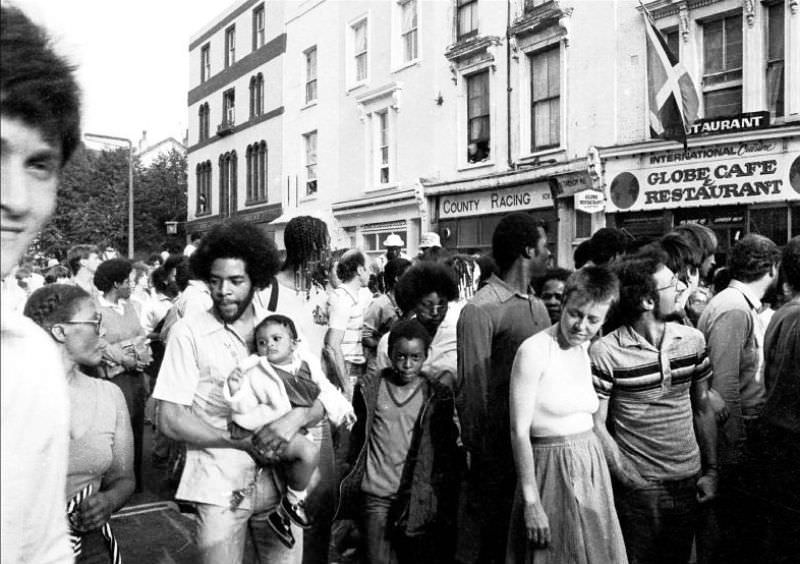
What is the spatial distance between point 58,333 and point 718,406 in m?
3.43

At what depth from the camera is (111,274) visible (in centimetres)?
668

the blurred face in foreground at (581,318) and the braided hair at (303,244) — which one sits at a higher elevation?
the braided hair at (303,244)

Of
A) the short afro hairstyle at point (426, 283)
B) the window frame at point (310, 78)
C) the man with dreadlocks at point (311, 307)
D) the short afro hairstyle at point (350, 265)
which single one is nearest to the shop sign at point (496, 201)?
the window frame at point (310, 78)

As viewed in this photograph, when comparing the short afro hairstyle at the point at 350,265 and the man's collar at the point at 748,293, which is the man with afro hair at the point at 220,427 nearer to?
the man's collar at the point at 748,293

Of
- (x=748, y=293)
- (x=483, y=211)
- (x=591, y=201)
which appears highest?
(x=483, y=211)

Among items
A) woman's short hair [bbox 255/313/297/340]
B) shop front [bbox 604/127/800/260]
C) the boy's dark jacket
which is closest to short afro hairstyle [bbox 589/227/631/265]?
the boy's dark jacket

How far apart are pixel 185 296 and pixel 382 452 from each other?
2857mm

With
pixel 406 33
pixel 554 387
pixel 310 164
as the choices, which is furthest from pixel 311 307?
pixel 310 164

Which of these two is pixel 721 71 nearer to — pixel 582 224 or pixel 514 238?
pixel 582 224

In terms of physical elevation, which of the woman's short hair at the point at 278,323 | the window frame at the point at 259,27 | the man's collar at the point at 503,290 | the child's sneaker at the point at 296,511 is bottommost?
the child's sneaker at the point at 296,511

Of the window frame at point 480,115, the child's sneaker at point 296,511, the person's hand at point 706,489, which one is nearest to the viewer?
the child's sneaker at point 296,511

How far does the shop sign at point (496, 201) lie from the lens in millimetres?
16938

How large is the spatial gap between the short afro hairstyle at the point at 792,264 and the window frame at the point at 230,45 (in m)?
32.5

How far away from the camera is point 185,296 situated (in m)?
6.41
